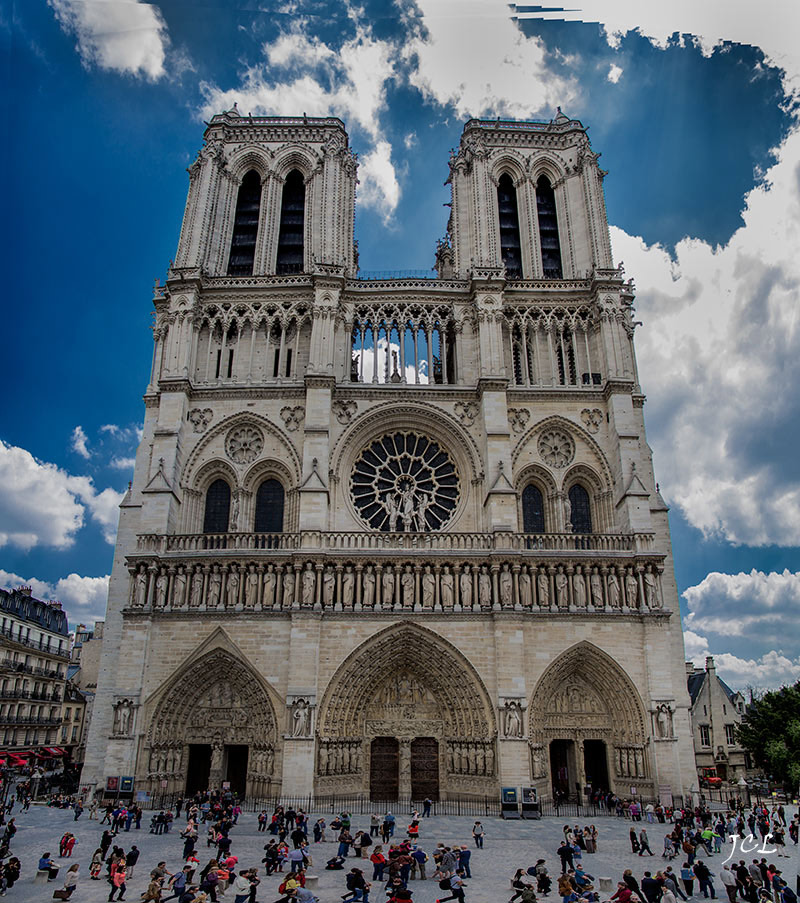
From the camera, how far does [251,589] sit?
23.7m

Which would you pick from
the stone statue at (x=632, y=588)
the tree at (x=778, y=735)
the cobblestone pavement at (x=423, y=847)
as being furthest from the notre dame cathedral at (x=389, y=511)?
the tree at (x=778, y=735)

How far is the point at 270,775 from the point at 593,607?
11.5 m

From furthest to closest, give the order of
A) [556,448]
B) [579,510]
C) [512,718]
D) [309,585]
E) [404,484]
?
[556,448] → [579,510] → [404,484] → [309,585] → [512,718]

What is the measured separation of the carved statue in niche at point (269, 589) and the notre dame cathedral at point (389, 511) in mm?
97

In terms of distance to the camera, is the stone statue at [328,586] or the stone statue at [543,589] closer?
the stone statue at [328,586]

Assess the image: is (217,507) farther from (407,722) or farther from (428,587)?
(407,722)

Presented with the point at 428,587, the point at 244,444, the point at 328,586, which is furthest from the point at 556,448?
the point at 244,444

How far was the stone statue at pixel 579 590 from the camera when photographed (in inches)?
938

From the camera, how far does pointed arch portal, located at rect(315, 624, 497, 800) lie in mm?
22375

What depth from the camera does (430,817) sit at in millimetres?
20328

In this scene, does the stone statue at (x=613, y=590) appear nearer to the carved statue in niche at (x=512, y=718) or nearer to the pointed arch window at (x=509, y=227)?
the carved statue in niche at (x=512, y=718)

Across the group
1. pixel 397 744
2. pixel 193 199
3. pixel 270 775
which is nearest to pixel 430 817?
pixel 397 744

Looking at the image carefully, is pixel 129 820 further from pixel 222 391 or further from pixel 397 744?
pixel 222 391

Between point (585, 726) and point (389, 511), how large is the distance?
32.0 ft
